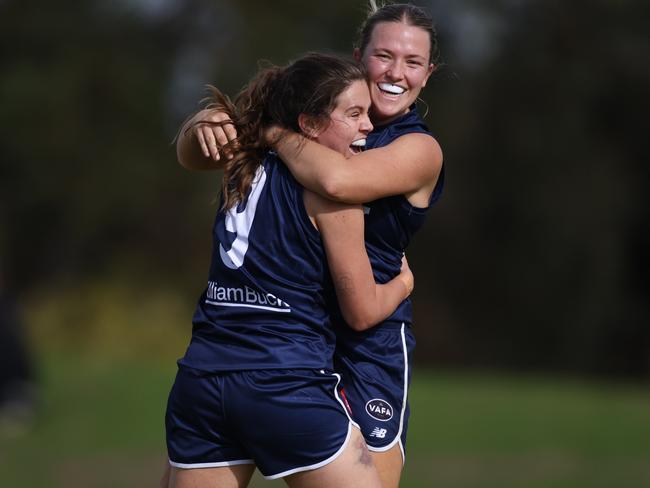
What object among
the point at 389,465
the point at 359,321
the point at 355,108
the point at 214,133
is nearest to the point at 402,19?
the point at 355,108

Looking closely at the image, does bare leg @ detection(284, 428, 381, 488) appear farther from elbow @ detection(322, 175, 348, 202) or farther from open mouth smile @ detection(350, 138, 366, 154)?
open mouth smile @ detection(350, 138, 366, 154)

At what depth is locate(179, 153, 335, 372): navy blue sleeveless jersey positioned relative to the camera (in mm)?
3426

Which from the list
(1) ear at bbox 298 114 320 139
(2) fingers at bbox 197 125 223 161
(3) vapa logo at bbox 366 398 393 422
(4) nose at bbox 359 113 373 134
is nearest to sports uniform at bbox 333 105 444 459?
(3) vapa logo at bbox 366 398 393 422

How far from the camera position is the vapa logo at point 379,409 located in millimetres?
3805

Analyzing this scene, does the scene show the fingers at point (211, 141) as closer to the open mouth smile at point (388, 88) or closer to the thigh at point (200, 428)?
the open mouth smile at point (388, 88)

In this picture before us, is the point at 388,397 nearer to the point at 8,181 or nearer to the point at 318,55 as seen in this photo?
the point at 318,55

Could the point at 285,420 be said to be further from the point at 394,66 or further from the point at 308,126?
the point at 394,66

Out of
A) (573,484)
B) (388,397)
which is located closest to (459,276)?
(573,484)

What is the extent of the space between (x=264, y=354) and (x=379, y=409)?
0.60 m

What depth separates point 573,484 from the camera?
1031cm

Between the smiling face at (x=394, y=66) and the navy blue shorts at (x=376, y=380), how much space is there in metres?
0.73

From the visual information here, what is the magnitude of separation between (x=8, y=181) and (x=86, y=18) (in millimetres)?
3717

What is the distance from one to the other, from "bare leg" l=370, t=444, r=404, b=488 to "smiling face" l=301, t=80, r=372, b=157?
0.99 m

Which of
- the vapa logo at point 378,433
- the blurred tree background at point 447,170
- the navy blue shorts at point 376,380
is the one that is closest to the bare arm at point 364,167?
the navy blue shorts at point 376,380
